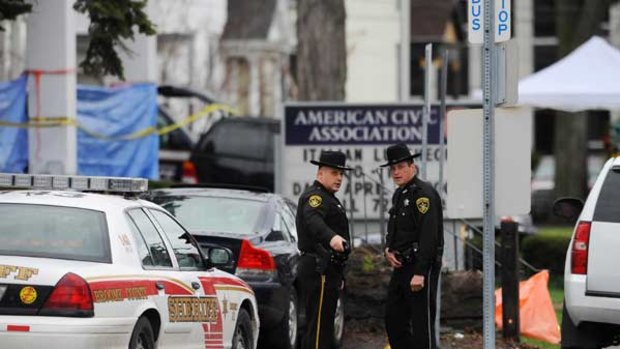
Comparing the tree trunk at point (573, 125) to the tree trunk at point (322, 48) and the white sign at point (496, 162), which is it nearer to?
the tree trunk at point (322, 48)

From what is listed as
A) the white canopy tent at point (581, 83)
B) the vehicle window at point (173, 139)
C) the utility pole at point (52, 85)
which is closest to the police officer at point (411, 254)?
the utility pole at point (52, 85)

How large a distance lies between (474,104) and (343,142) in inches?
76.4

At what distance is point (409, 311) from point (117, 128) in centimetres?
1131

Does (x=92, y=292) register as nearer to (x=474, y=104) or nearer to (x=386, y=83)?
(x=474, y=104)

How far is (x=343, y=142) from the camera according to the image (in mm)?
18797

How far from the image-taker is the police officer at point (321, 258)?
1091 cm

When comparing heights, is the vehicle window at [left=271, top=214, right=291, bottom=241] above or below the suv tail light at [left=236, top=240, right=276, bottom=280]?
above

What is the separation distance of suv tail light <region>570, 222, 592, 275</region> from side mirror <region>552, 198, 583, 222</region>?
1044 millimetres

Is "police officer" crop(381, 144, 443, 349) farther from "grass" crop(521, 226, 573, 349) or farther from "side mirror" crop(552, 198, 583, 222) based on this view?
"grass" crop(521, 226, 573, 349)

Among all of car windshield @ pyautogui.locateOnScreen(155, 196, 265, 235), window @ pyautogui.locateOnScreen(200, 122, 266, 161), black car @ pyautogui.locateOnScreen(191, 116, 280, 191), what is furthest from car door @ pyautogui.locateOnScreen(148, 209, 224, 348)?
window @ pyautogui.locateOnScreen(200, 122, 266, 161)

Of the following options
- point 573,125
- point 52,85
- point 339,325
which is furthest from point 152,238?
point 573,125

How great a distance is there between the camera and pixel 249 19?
47375 mm

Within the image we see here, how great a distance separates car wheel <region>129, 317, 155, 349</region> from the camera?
8.77 m

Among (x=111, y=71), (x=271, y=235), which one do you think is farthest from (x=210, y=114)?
(x=271, y=235)
